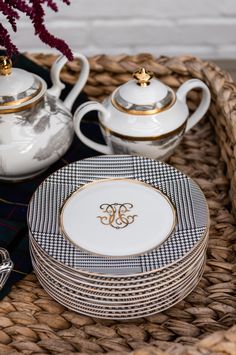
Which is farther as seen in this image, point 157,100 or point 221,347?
point 157,100

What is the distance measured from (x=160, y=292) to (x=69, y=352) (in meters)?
0.10

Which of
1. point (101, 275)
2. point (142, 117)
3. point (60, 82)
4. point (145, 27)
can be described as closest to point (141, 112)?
point (142, 117)

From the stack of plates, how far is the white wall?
22.4 inches

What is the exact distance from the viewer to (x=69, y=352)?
551 millimetres

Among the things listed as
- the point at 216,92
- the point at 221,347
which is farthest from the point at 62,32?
the point at 221,347

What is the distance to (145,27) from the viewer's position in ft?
3.91

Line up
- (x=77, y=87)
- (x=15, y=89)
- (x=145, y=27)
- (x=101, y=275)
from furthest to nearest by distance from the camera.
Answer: (x=145, y=27), (x=77, y=87), (x=15, y=89), (x=101, y=275)

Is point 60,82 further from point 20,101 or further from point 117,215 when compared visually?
point 117,215

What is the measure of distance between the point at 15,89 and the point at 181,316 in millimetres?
309

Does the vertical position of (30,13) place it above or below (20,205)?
above

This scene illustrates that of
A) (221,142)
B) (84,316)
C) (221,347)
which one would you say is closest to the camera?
(221,347)

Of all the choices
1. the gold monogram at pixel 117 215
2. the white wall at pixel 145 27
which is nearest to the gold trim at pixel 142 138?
the gold monogram at pixel 117 215

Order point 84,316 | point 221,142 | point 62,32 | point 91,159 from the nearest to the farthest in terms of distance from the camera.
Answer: point 84,316 → point 91,159 → point 221,142 → point 62,32

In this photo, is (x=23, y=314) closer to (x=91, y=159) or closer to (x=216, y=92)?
(x=91, y=159)
